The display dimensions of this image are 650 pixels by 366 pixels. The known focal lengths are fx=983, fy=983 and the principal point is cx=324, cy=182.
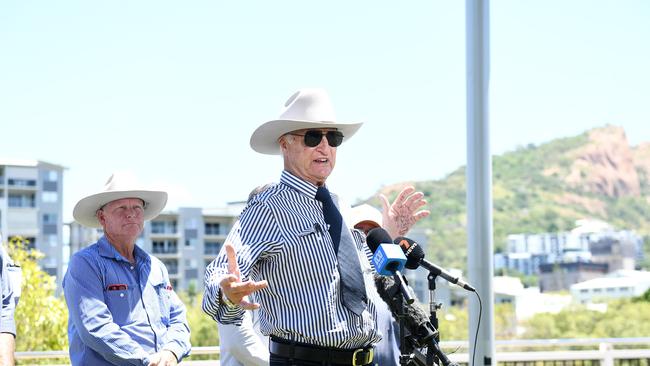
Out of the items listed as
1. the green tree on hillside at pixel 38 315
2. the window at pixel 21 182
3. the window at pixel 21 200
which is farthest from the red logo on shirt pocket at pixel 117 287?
the window at pixel 21 200

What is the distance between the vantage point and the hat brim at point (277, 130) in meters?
3.49

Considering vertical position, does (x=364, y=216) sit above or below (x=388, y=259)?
Result: above

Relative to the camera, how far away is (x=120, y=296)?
4289 millimetres

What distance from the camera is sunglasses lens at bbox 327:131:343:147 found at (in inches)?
138

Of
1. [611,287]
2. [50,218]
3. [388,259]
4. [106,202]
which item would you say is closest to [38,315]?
[106,202]

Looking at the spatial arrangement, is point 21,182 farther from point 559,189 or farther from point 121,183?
point 121,183

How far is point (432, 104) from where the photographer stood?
103 m

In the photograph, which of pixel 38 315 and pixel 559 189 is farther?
pixel 559 189

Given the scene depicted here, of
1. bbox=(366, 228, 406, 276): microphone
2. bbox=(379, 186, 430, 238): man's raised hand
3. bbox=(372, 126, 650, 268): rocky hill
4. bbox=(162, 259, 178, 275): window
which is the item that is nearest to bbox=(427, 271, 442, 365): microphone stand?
bbox=(366, 228, 406, 276): microphone

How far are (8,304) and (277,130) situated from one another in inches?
47.9

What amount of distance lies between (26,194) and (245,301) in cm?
9674

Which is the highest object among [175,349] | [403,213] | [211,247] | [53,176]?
[53,176]

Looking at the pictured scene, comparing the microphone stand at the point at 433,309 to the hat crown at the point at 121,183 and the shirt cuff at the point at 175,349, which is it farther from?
the hat crown at the point at 121,183

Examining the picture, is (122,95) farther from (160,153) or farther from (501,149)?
(501,149)
